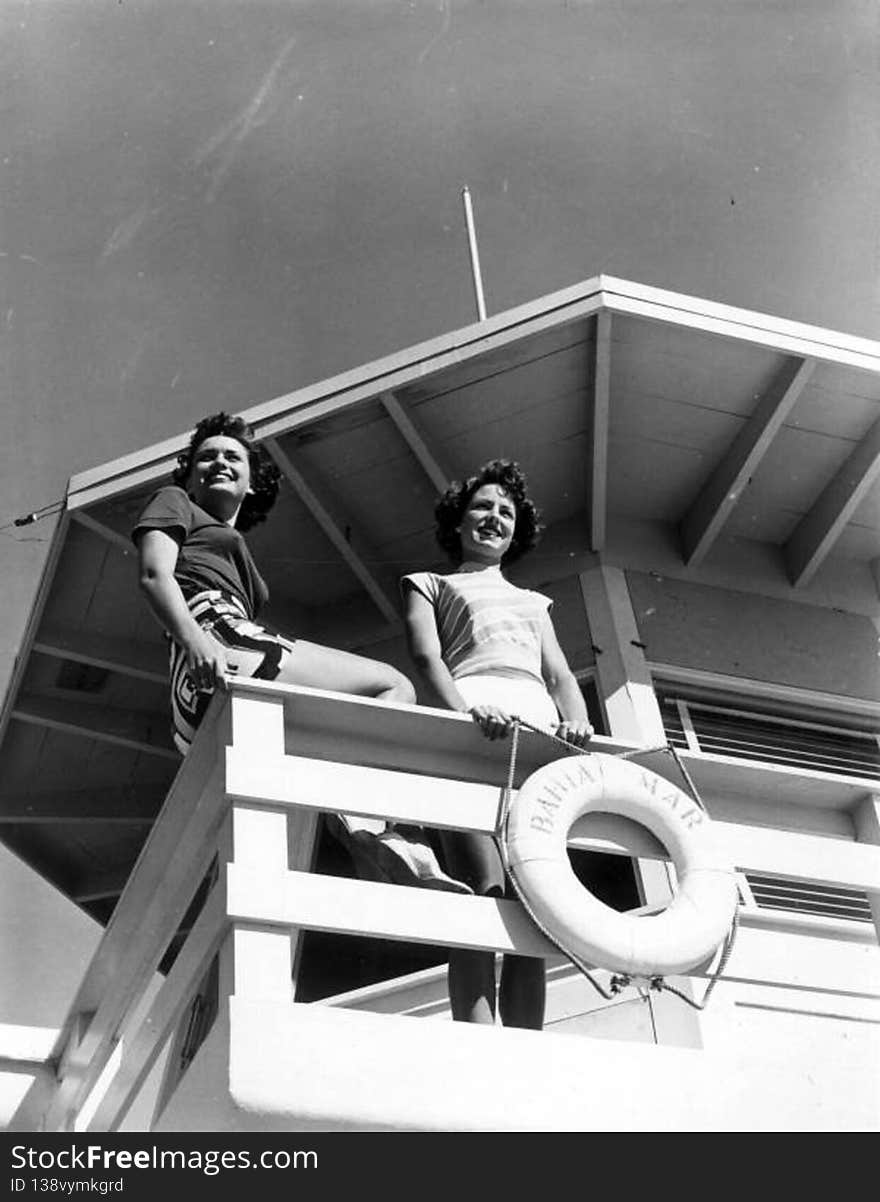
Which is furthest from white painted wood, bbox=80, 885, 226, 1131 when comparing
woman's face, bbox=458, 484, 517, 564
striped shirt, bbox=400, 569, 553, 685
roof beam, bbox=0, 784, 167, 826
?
roof beam, bbox=0, 784, 167, 826

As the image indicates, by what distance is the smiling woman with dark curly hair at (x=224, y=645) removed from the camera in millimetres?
3404

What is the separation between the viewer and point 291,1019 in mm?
2646

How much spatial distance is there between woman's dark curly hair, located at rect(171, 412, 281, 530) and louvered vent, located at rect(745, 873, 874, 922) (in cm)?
293

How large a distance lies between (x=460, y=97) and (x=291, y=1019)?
5.46 metres

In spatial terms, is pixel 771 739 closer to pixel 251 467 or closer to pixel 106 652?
pixel 106 652

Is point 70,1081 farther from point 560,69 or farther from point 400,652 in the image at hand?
point 560,69

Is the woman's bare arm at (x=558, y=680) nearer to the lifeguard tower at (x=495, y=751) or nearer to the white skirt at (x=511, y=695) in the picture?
the white skirt at (x=511, y=695)

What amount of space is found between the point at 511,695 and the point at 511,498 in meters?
0.84

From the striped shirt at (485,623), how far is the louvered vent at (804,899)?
2513 millimetres

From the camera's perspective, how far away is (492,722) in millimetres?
3279

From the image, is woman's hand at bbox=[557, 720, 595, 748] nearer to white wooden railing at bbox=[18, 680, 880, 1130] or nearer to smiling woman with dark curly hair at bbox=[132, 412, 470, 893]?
white wooden railing at bbox=[18, 680, 880, 1130]

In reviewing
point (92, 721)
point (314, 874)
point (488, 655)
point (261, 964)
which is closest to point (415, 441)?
point (92, 721)

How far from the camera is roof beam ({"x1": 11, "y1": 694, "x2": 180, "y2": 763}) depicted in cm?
784

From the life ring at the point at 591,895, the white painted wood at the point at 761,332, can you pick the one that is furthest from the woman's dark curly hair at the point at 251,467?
the white painted wood at the point at 761,332
